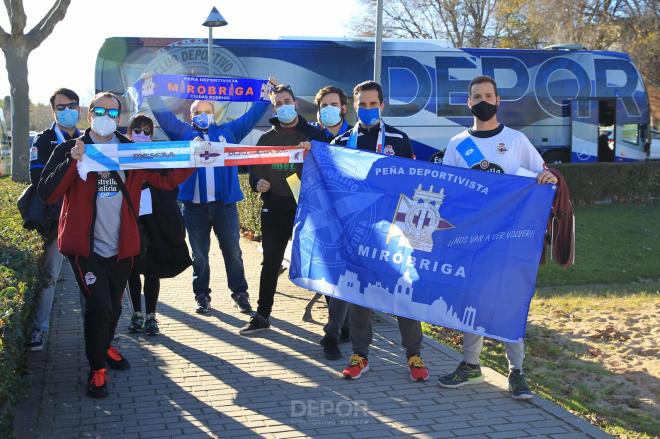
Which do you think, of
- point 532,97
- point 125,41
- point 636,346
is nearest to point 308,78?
point 125,41

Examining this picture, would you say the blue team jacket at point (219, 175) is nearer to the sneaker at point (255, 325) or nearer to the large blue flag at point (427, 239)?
the sneaker at point (255, 325)

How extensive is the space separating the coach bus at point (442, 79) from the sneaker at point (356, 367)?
14223 millimetres

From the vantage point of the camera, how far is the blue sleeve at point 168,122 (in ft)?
21.9

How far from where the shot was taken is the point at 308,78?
68.6ft

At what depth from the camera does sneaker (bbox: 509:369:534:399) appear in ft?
16.4

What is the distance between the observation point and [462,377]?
5.26 m

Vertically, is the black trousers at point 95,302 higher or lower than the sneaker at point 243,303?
higher

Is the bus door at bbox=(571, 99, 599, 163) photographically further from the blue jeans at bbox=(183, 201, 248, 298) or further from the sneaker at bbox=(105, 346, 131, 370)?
the sneaker at bbox=(105, 346, 131, 370)

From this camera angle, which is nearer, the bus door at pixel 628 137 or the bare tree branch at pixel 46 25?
the bare tree branch at pixel 46 25

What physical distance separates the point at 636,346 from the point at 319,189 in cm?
346

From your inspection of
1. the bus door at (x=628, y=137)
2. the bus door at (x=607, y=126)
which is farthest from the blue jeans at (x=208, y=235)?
the bus door at (x=628, y=137)

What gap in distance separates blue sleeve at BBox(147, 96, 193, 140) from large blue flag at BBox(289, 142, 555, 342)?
1.83m

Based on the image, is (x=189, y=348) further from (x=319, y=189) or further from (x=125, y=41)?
(x=125, y=41)
